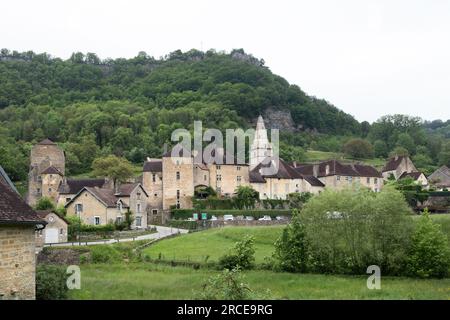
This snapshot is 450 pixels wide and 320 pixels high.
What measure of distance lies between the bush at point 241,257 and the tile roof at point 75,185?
122ft

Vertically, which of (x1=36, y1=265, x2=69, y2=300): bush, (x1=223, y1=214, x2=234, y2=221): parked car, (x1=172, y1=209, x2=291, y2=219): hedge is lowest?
(x1=36, y1=265, x2=69, y2=300): bush

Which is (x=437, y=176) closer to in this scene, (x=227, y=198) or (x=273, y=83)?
(x=227, y=198)

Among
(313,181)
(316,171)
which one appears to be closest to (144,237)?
(313,181)

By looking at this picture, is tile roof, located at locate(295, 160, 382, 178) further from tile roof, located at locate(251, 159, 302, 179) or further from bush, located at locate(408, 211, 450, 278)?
bush, located at locate(408, 211, 450, 278)

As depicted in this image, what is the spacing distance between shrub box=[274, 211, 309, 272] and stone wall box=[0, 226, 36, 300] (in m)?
20.5

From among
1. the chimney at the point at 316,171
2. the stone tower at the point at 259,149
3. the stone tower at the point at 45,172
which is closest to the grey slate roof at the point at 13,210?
the stone tower at the point at 45,172

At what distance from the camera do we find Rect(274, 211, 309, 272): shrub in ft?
115

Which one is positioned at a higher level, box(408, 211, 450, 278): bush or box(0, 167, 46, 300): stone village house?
box(0, 167, 46, 300): stone village house

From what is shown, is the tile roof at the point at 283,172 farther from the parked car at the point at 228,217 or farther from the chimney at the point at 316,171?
the parked car at the point at 228,217

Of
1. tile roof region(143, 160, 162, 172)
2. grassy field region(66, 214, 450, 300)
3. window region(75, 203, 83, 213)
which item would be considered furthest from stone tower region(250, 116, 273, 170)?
grassy field region(66, 214, 450, 300)

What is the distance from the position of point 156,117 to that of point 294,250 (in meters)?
112

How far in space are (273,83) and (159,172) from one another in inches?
4947

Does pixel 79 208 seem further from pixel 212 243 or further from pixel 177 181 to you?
pixel 212 243

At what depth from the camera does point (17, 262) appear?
16.4 metres
